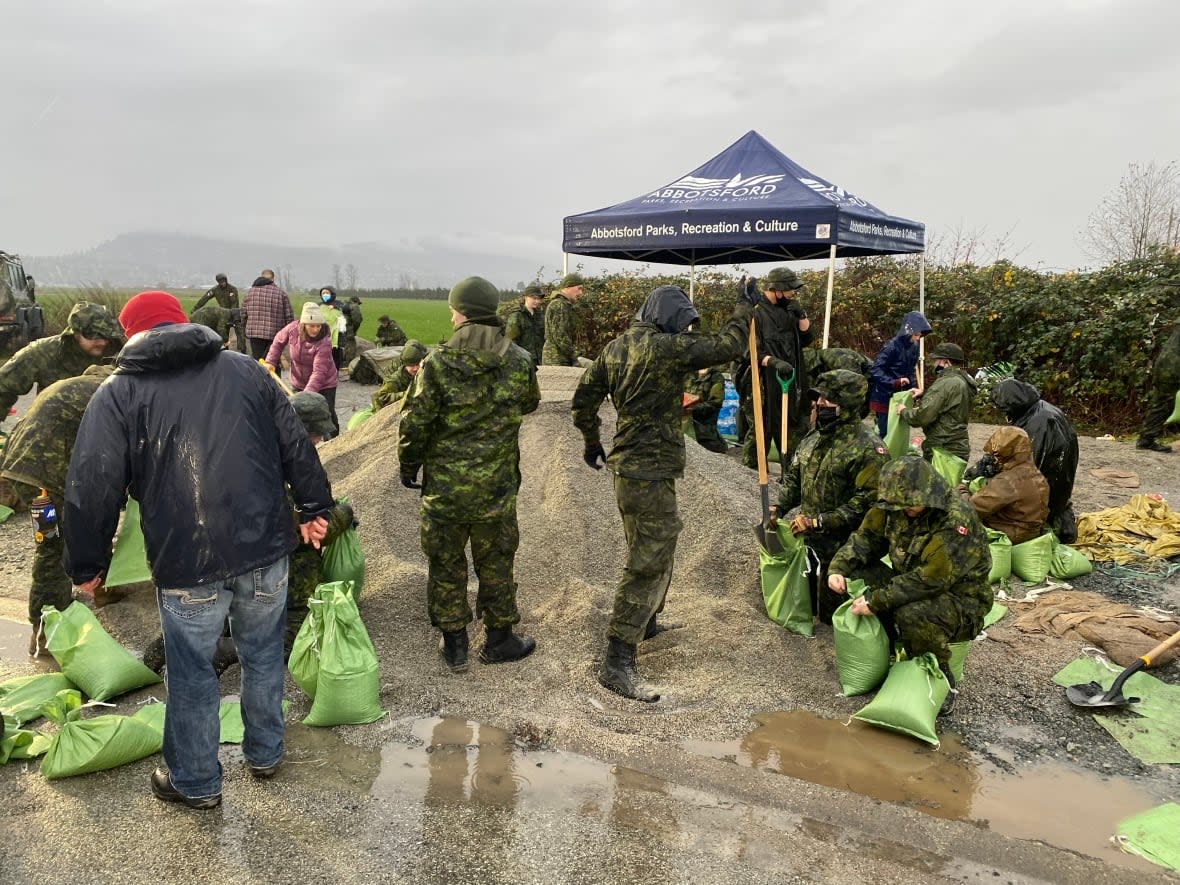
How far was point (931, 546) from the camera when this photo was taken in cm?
369

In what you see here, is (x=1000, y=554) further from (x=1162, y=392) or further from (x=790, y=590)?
(x=1162, y=392)

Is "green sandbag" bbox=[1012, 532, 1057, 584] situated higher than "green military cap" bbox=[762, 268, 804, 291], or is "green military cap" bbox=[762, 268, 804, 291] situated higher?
"green military cap" bbox=[762, 268, 804, 291]

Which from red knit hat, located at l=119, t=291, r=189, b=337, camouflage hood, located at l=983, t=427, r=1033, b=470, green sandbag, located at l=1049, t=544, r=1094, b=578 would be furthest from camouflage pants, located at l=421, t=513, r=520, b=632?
green sandbag, located at l=1049, t=544, r=1094, b=578

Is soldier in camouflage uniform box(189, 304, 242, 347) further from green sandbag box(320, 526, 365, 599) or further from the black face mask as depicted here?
the black face mask

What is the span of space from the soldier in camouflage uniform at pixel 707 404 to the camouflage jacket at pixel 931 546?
1.07 metres

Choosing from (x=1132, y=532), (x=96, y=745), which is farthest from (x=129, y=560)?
(x=1132, y=532)

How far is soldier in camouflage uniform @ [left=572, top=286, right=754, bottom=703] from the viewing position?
12.8 ft

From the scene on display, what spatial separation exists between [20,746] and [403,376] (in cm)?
534

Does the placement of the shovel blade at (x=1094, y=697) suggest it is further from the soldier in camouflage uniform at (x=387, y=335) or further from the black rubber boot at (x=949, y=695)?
the soldier in camouflage uniform at (x=387, y=335)

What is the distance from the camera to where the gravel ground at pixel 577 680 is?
108 inches

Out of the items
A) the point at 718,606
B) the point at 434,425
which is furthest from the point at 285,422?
the point at 718,606

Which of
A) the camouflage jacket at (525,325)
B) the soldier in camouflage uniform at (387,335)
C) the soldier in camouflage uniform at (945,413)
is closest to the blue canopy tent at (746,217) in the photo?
the camouflage jacket at (525,325)

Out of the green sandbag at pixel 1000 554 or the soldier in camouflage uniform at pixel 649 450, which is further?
the green sandbag at pixel 1000 554

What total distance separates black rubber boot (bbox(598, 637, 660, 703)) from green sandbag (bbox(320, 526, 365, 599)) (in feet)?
4.55
